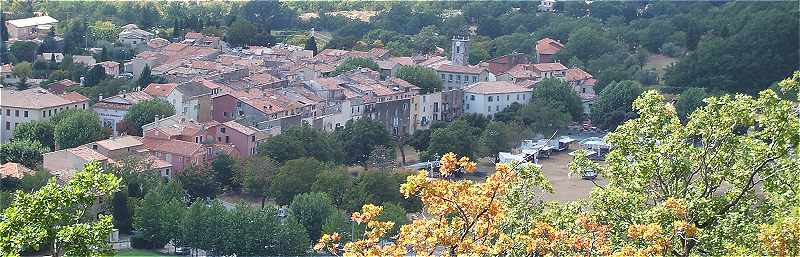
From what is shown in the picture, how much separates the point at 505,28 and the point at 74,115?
1340 centimetres

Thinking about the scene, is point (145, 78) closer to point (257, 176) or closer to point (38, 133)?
point (38, 133)

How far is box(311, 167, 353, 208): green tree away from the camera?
10.5 meters

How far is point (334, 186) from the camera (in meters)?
10.5

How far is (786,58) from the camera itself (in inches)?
709

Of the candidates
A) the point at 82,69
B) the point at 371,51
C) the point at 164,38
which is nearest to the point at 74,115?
the point at 82,69

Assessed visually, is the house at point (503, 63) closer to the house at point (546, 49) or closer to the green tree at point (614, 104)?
the house at point (546, 49)

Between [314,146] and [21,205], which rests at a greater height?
[21,205]

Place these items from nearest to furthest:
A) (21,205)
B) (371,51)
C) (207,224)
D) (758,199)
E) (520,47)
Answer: (21,205) < (758,199) < (207,224) < (371,51) < (520,47)

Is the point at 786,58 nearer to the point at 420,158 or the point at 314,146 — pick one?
the point at 420,158

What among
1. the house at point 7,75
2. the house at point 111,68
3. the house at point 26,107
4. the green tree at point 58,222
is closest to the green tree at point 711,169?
the green tree at point 58,222

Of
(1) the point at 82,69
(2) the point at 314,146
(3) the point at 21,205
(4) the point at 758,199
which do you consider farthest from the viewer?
(1) the point at 82,69

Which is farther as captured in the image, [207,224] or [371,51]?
[371,51]

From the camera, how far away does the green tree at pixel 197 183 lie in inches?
433

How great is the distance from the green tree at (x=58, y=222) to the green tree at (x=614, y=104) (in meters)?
13.1
